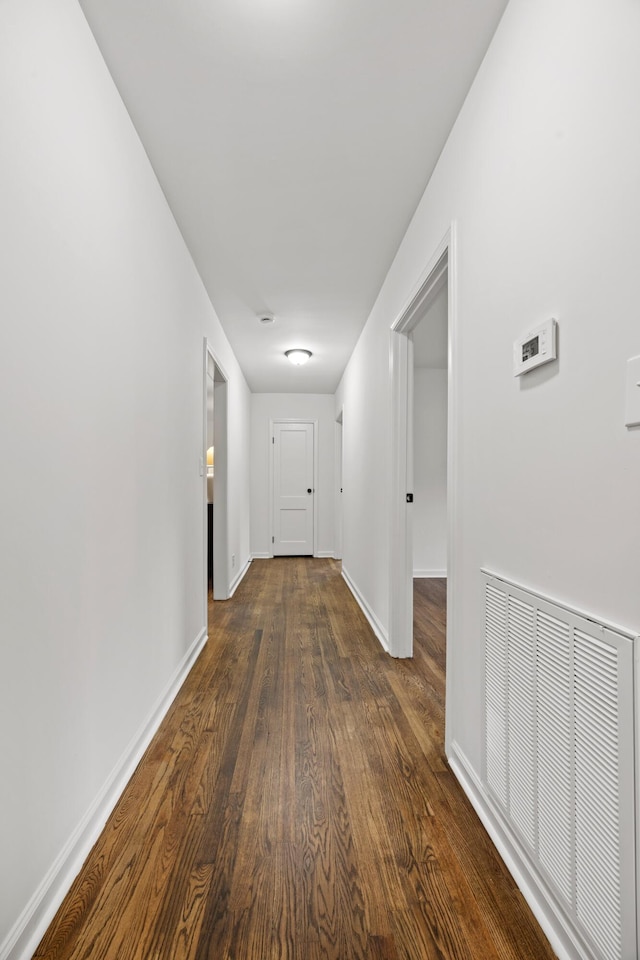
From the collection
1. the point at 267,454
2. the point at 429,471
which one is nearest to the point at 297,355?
the point at 429,471

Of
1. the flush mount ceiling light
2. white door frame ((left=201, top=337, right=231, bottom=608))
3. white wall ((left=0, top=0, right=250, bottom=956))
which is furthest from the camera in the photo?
the flush mount ceiling light

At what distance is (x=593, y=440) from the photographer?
100 cm

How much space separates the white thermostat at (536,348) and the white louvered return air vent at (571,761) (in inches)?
22.9

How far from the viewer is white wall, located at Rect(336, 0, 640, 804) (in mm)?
918

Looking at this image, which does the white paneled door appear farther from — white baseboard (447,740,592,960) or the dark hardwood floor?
white baseboard (447,740,592,960)

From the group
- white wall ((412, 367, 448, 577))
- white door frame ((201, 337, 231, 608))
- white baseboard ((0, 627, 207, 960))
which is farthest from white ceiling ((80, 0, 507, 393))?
white wall ((412, 367, 448, 577))

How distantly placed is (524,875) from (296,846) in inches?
24.1

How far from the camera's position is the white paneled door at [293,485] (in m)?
7.04

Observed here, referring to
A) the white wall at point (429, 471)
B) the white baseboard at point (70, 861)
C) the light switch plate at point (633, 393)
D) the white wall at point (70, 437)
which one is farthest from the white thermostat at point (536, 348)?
the white wall at point (429, 471)

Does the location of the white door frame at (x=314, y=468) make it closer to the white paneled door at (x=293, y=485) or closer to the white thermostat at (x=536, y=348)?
the white paneled door at (x=293, y=485)

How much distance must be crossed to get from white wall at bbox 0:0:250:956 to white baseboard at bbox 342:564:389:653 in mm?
1477

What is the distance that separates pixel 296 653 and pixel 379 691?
0.71 meters

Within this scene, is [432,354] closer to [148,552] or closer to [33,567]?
[148,552]

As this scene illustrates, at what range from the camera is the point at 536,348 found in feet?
4.00
